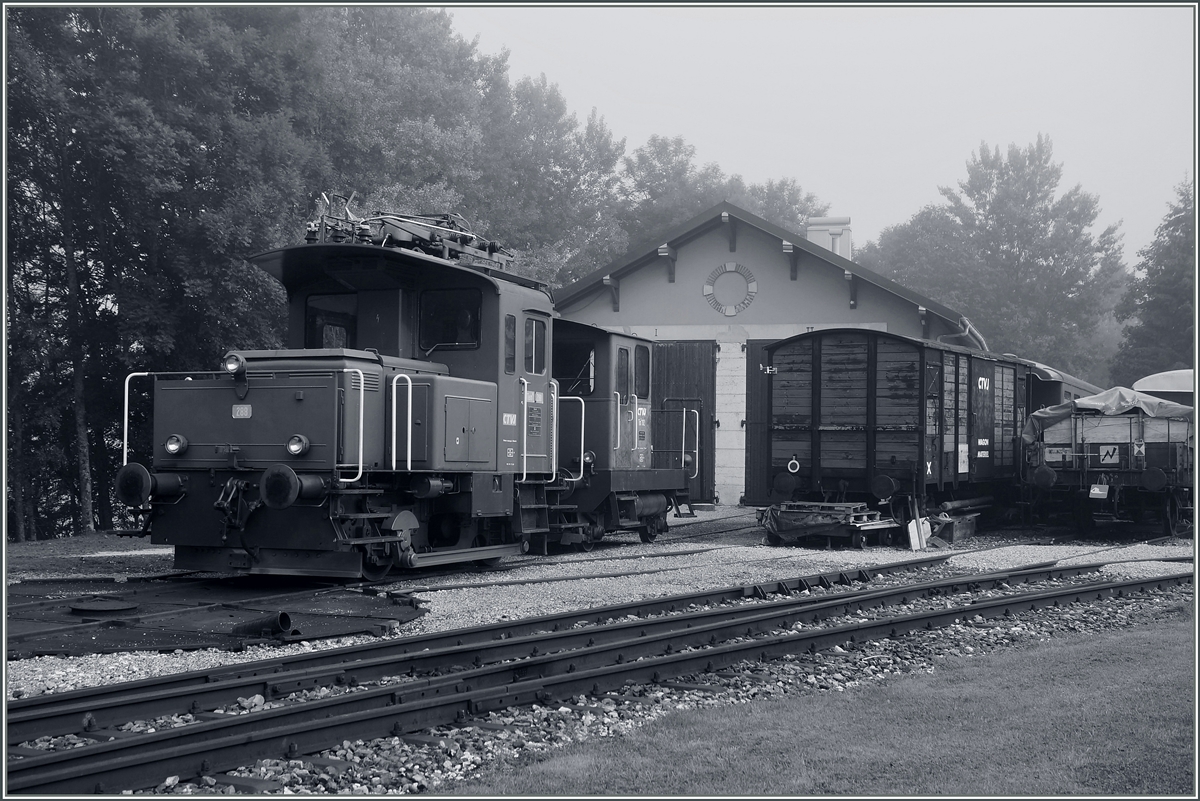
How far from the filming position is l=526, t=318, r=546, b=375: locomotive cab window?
44.1ft

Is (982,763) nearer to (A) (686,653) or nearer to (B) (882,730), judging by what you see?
(B) (882,730)

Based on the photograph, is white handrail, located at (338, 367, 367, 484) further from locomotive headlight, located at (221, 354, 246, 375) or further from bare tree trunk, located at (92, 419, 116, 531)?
bare tree trunk, located at (92, 419, 116, 531)

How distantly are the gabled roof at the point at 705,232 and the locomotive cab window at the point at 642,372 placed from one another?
6767 mm

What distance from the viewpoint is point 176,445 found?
11094mm

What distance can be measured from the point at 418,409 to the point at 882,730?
21.6ft

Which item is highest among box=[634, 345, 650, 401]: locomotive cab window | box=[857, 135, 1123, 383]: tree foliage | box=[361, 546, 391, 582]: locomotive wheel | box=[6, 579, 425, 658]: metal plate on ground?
box=[857, 135, 1123, 383]: tree foliage

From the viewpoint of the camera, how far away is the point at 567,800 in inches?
184

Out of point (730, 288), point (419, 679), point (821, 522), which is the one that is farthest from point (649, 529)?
point (419, 679)

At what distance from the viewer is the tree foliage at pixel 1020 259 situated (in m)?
59.9

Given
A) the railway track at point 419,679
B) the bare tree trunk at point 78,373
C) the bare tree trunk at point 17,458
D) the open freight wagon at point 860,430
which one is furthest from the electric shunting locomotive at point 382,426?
the bare tree trunk at point 17,458

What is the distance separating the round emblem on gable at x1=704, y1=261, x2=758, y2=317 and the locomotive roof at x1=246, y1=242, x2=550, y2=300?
12.3 metres

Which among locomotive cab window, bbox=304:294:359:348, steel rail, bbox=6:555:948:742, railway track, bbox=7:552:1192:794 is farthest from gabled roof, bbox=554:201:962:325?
railway track, bbox=7:552:1192:794

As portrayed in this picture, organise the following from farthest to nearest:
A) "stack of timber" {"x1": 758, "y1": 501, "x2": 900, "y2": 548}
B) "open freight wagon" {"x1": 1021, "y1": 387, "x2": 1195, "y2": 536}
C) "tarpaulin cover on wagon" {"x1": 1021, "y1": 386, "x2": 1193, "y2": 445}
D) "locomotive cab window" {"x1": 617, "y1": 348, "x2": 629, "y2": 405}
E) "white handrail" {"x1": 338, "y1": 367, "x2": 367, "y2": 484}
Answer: "tarpaulin cover on wagon" {"x1": 1021, "y1": 386, "x2": 1193, "y2": 445}
"open freight wagon" {"x1": 1021, "y1": 387, "x2": 1195, "y2": 536}
"stack of timber" {"x1": 758, "y1": 501, "x2": 900, "y2": 548}
"locomotive cab window" {"x1": 617, "y1": 348, "x2": 629, "y2": 405}
"white handrail" {"x1": 338, "y1": 367, "x2": 367, "y2": 484}

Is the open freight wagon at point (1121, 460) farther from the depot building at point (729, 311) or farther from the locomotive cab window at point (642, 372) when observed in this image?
the locomotive cab window at point (642, 372)
